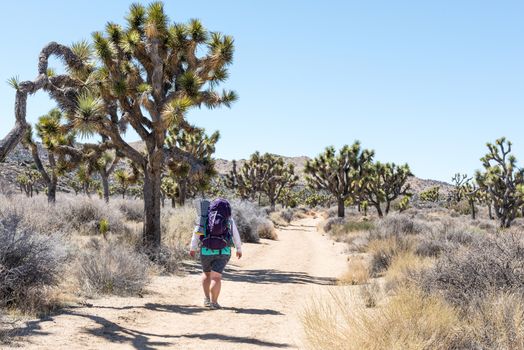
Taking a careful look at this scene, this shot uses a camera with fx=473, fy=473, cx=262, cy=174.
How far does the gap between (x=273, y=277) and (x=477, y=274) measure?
21.3ft

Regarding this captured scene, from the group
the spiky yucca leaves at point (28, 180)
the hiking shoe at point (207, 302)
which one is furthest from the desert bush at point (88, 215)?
the spiky yucca leaves at point (28, 180)

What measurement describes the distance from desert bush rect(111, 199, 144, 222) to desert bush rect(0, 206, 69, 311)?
51.2 feet

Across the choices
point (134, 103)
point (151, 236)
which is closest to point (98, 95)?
point (134, 103)

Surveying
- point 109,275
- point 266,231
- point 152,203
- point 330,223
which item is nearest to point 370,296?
point 109,275

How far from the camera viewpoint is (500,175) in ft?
88.5

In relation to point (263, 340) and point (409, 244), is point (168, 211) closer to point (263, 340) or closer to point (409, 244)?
point (409, 244)

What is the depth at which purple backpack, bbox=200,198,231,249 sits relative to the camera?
24.1 ft


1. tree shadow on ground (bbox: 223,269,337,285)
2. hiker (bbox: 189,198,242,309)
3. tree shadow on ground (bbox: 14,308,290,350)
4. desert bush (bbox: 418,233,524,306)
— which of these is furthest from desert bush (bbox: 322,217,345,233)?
tree shadow on ground (bbox: 14,308,290,350)

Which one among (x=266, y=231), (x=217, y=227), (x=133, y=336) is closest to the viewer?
(x=133, y=336)

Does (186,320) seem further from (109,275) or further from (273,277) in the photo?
(273,277)

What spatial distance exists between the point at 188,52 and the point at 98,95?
2.64 m

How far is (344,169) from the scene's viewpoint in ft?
104

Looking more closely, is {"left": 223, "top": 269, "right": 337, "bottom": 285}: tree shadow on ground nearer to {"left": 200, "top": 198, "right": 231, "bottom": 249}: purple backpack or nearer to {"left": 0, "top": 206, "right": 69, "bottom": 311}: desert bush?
{"left": 200, "top": 198, "right": 231, "bottom": 249}: purple backpack

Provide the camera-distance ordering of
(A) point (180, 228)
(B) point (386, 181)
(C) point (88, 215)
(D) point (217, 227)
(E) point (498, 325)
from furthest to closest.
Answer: (B) point (386, 181), (C) point (88, 215), (A) point (180, 228), (D) point (217, 227), (E) point (498, 325)
